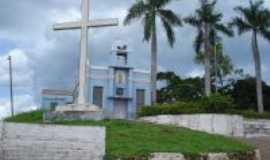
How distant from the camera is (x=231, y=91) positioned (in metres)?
49.2

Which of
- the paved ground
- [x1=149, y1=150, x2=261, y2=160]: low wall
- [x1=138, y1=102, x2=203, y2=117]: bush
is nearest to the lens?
[x1=149, y1=150, x2=261, y2=160]: low wall

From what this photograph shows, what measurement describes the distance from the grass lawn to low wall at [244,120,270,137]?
8.69 metres

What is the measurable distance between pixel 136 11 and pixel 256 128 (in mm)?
12889

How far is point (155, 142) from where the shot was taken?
1647cm

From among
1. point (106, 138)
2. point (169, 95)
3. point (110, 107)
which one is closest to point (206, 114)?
point (106, 138)

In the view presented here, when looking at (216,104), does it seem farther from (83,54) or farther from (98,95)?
(98,95)

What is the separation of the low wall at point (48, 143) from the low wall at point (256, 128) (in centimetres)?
1361

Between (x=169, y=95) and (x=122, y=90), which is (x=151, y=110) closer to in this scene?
(x=122, y=90)

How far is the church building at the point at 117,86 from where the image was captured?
39969mm

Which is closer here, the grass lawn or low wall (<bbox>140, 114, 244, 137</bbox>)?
the grass lawn

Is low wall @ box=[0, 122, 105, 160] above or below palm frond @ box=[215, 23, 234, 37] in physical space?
below

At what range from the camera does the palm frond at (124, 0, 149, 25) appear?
36.8 metres

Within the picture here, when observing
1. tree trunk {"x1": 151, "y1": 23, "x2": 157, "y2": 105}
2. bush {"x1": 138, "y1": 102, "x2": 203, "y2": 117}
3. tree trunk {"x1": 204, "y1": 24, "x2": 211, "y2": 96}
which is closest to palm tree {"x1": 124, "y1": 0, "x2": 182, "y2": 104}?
tree trunk {"x1": 151, "y1": 23, "x2": 157, "y2": 105}

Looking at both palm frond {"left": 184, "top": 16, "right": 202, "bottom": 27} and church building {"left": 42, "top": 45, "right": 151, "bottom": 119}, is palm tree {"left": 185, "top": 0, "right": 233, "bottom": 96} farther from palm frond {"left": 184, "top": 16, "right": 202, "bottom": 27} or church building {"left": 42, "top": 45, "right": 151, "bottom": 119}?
church building {"left": 42, "top": 45, "right": 151, "bottom": 119}
